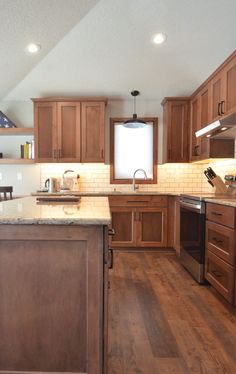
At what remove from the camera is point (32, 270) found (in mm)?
1198

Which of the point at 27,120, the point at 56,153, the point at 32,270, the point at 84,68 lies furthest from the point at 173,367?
the point at 27,120

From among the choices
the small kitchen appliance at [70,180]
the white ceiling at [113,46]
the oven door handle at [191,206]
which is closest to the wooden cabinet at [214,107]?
the white ceiling at [113,46]

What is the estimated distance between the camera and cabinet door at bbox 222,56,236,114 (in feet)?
9.03

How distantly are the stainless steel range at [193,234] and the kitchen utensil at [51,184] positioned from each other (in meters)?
2.05

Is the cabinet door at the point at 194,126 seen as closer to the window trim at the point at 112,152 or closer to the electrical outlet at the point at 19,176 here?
the window trim at the point at 112,152

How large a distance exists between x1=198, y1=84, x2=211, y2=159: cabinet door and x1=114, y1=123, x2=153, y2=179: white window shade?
40.4 inches

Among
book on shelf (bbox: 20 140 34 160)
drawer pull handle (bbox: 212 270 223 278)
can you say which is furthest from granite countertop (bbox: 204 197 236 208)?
book on shelf (bbox: 20 140 34 160)

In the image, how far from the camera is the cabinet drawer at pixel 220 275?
7.11 ft

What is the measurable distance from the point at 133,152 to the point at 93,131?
813mm

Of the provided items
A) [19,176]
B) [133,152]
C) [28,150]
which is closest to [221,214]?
[133,152]

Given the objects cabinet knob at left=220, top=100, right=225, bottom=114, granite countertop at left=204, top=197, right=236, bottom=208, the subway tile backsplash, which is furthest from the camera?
the subway tile backsplash

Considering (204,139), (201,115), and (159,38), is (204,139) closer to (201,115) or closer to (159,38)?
(201,115)

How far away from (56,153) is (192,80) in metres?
2.30

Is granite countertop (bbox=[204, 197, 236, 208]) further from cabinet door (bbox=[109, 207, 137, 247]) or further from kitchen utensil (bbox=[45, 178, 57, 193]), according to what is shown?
kitchen utensil (bbox=[45, 178, 57, 193])
